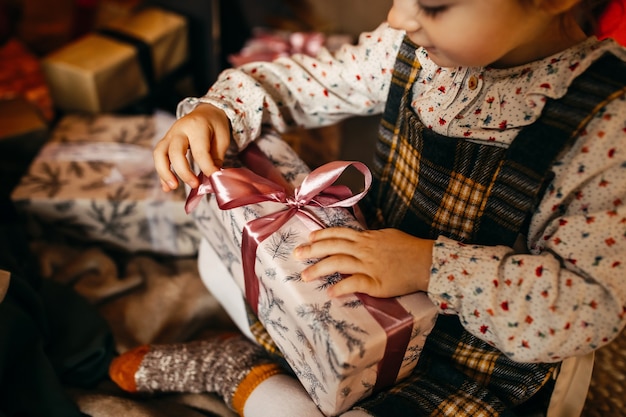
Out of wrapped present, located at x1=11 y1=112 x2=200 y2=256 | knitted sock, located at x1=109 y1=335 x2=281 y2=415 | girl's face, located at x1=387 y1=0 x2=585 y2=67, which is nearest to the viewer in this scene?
girl's face, located at x1=387 y1=0 x2=585 y2=67

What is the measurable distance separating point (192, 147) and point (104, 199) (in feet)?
0.97

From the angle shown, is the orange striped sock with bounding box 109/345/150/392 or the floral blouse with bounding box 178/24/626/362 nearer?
the floral blouse with bounding box 178/24/626/362

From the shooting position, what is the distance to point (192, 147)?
577 mm

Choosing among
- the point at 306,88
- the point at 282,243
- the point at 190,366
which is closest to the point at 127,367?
the point at 190,366

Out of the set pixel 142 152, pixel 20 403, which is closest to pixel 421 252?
pixel 20 403

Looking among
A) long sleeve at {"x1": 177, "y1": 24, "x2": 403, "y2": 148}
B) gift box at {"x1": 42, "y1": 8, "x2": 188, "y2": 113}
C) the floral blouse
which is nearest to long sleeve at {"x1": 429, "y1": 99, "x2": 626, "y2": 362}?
the floral blouse

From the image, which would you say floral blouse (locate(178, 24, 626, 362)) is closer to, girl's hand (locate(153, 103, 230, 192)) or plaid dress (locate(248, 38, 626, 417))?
plaid dress (locate(248, 38, 626, 417))

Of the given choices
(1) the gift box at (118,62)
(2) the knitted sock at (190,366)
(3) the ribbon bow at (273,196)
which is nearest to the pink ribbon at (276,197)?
(3) the ribbon bow at (273,196)

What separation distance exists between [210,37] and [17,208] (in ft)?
1.83

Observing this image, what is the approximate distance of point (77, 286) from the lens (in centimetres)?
80

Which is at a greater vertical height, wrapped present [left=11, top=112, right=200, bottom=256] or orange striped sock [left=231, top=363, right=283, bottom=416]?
wrapped present [left=11, top=112, right=200, bottom=256]

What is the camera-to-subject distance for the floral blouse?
442 millimetres

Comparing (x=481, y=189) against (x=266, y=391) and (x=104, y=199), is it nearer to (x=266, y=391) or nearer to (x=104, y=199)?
(x=266, y=391)

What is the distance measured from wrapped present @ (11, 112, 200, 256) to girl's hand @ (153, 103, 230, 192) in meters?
0.23
